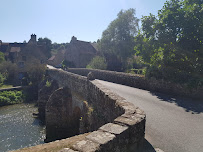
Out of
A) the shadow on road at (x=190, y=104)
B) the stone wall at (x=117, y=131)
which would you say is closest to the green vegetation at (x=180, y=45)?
the shadow on road at (x=190, y=104)

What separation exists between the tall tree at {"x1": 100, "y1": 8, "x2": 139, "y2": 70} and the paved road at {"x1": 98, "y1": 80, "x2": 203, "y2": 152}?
2509 centimetres

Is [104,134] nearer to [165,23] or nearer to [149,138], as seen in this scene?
[149,138]

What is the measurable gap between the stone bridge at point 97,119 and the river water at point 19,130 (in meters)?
2.20

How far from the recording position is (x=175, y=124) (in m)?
5.36

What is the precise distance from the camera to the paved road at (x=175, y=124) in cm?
414

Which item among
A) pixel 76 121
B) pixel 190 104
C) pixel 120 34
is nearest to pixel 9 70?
pixel 120 34

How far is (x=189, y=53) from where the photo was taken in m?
10.4

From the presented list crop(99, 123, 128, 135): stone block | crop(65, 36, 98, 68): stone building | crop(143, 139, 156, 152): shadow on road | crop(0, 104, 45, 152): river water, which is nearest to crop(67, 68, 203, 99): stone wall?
crop(143, 139, 156, 152): shadow on road

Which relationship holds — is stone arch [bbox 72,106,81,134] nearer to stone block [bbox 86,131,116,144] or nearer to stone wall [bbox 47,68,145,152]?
stone wall [bbox 47,68,145,152]

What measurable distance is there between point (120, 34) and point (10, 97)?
23916 mm

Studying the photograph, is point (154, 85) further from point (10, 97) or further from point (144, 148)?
point (10, 97)

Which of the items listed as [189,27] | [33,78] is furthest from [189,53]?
[33,78]

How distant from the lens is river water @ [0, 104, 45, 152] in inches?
547

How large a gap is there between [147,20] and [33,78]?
2566 centimetres
